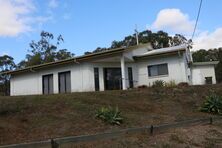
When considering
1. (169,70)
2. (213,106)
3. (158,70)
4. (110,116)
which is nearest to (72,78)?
(158,70)

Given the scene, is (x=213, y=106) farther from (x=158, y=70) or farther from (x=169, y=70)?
(x=158, y=70)

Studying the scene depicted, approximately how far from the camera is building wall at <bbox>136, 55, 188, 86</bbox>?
2556 cm

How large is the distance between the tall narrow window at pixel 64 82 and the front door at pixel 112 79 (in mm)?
2922

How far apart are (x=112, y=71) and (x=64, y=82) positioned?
388 cm

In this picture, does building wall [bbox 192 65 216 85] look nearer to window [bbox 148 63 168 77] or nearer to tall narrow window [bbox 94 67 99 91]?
window [bbox 148 63 168 77]

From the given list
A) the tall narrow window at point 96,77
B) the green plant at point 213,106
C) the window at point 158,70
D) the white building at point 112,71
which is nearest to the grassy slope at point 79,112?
the green plant at point 213,106

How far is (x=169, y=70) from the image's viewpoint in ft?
85.7

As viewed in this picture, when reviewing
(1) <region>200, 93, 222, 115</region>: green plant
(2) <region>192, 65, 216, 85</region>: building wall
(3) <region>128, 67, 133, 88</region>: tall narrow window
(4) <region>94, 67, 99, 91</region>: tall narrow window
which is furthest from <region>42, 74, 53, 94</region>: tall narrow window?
(1) <region>200, 93, 222, 115</region>: green plant

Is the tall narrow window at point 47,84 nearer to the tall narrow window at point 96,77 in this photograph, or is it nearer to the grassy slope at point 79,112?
the tall narrow window at point 96,77

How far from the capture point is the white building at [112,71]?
2542 centimetres

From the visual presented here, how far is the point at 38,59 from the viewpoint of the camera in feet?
176

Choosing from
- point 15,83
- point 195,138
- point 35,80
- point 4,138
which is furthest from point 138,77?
point 4,138

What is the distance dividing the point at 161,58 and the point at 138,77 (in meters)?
2.41

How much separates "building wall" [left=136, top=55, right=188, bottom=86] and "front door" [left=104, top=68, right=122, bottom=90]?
5.62 feet
